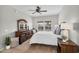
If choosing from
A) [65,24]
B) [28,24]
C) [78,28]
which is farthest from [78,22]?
[28,24]

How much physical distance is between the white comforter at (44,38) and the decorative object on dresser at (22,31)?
13cm

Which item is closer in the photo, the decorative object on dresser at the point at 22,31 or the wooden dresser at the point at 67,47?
the wooden dresser at the point at 67,47

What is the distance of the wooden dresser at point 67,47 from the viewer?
2024mm

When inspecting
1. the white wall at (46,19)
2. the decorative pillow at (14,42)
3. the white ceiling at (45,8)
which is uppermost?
the white ceiling at (45,8)

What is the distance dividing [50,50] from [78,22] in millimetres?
785

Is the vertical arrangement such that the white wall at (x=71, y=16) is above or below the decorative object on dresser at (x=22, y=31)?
above

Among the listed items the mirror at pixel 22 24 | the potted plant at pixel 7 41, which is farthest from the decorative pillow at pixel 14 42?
the mirror at pixel 22 24

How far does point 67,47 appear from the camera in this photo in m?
2.04

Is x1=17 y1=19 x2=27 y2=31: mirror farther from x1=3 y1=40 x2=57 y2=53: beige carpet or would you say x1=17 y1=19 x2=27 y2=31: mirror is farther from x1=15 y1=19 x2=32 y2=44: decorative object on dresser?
x1=3 y1=40 x2=57 y2=53: beige carpet

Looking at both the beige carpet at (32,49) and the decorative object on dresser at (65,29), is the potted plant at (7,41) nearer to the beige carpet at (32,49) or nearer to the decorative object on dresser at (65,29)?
the beige carpet at (32,49)

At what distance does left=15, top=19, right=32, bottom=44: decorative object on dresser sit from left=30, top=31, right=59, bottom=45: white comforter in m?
0.13

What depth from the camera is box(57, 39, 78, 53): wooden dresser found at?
2.02 meters
